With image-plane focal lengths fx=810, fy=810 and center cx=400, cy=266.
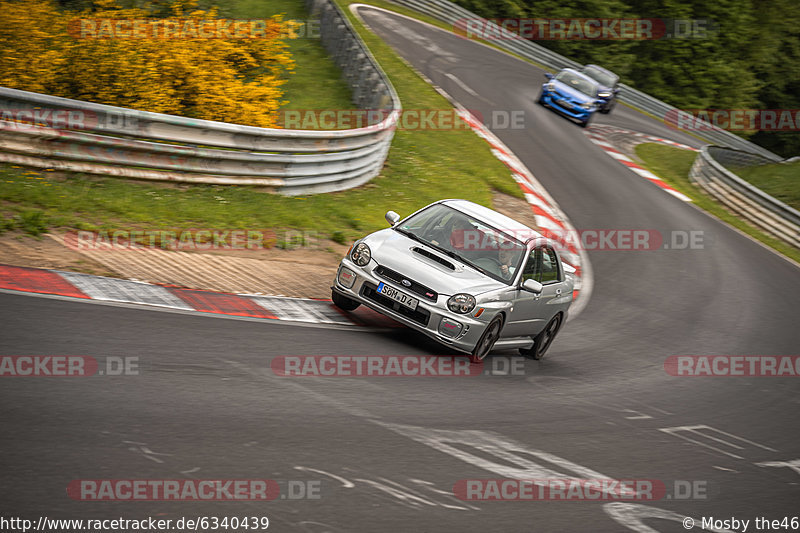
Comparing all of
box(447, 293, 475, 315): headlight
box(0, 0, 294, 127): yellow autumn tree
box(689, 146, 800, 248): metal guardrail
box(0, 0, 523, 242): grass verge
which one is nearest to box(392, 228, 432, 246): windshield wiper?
box(447, 293, 475, 315): headlight

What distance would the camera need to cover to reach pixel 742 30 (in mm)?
49719

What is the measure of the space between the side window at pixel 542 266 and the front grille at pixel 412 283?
4.55ft

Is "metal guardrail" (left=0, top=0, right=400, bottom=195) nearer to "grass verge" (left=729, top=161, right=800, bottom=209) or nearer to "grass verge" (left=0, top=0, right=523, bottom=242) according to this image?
"grass verge" (left=0, top=0, right=523, bottom=242)

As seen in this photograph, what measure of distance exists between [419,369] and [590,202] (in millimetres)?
13459

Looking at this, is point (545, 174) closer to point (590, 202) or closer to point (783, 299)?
point (590, 202)

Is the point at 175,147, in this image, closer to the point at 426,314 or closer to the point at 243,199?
the point at 243,199

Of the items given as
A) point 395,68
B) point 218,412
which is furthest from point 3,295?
point 395,68

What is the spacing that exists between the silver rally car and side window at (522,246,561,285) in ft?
0.04

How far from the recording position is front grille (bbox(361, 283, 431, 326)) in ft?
28.0

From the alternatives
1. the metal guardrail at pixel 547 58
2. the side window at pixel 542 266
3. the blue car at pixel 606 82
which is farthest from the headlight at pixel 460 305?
the metal guardrail at pixel 547 58

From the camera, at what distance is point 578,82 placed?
2880 centimetres

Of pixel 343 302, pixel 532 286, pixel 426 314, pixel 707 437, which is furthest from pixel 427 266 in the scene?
pixel 707 437

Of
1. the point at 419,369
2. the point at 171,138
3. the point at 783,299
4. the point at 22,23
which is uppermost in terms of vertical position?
the point at 22,23

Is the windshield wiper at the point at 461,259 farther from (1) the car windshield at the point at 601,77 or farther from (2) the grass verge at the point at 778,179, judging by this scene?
(1) the car windshield at the point at 601,77
